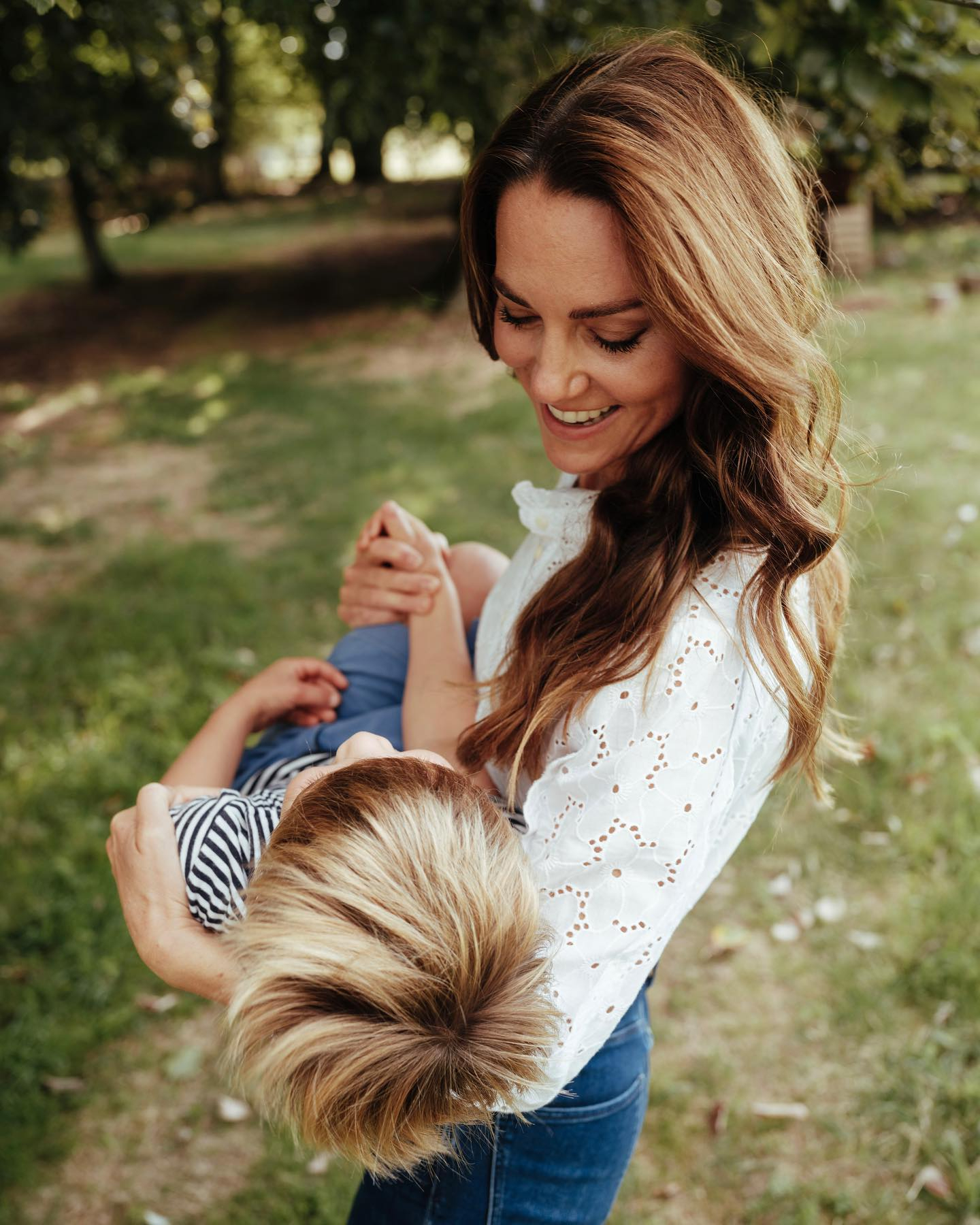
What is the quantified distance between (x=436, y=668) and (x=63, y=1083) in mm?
1930

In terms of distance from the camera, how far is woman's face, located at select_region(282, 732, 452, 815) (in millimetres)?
1430

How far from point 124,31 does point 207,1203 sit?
5.84 metres

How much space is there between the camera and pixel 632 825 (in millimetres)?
1335

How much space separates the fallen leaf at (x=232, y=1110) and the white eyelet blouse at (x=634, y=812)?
74.3 inches

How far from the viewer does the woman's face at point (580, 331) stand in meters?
1.44

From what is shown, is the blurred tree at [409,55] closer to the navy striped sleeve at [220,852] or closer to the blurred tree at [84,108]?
the blurred tree at [84,108]

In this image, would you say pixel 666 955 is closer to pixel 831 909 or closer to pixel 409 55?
pixel 831 909

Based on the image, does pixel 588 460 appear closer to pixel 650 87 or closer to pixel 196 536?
pixel 650 87

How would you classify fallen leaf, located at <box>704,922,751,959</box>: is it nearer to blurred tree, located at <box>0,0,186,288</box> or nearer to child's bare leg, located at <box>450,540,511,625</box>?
child's bare leg, located at <box>450,540,511,625</box>

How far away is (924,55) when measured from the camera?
2.31 metres

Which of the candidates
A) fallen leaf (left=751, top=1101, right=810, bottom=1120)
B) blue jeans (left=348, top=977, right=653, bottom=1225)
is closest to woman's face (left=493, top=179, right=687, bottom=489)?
blue jeans (left=348, top=977, right=653, bottom=1225)

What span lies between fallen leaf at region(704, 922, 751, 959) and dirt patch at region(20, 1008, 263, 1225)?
1.52m

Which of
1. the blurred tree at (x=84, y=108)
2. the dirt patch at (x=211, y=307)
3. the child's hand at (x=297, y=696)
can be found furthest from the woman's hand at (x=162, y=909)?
the dirt patch at (x=211, y=307)

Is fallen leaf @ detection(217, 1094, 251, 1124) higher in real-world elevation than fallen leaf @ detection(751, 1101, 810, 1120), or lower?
lower
